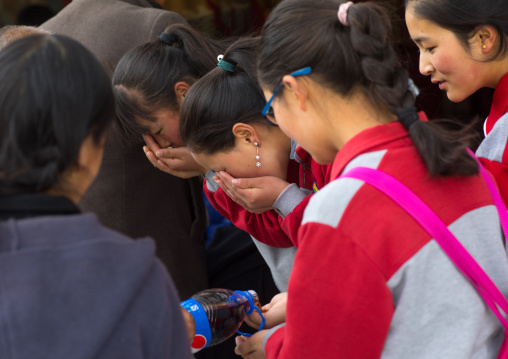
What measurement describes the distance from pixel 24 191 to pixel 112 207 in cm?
129

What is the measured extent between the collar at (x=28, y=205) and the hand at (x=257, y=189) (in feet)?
2.61

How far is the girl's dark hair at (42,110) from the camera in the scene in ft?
3.32

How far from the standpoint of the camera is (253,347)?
5.49 ft

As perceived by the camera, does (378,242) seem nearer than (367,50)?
Yes

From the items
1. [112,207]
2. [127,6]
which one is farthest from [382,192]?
[127,6]

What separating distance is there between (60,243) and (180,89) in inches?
43.1

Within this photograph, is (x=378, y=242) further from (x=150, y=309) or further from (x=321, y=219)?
(x=150, y=309)

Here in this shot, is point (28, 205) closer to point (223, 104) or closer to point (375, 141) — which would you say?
point (375, 141)

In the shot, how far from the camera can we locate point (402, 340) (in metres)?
1.19

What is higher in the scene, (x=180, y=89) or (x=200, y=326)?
(x=180, y=89)

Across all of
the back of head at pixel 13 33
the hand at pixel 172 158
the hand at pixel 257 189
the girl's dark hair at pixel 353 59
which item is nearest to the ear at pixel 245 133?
the hand at pixel 257 189

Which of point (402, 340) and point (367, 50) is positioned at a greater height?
point (367, 50)

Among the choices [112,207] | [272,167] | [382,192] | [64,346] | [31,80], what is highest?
[31,80]

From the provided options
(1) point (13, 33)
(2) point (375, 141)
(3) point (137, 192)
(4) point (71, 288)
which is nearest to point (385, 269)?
(2) point (375, 141)
